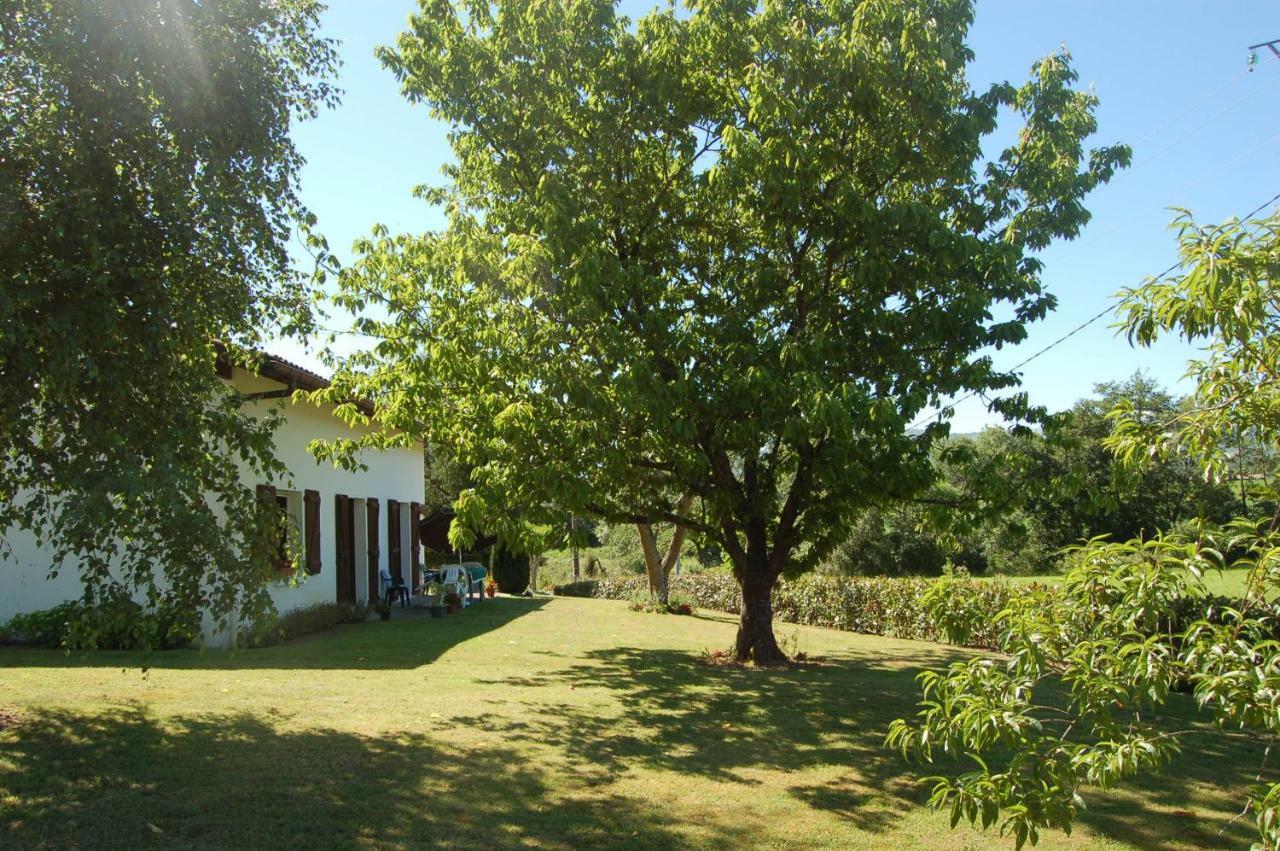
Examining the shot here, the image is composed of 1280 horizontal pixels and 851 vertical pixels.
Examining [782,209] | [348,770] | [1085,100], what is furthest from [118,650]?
[1085,100]

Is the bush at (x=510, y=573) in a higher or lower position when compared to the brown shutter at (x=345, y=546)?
lower

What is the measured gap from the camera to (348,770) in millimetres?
6332

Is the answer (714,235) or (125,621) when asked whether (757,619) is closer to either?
(714,235)

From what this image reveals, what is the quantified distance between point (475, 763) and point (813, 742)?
10.2 feet

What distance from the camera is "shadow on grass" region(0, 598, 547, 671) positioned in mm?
10461

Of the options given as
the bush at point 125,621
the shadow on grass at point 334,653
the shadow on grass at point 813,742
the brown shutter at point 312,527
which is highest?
the brown shutter at point 312,527

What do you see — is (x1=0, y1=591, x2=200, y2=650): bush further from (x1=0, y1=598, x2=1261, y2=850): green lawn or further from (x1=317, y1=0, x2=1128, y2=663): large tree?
(x1=317, y1=0, x2=1128, y2=663): large tree

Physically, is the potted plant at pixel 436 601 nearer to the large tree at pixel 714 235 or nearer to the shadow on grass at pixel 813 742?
the shadow on grass at pixel 813 742

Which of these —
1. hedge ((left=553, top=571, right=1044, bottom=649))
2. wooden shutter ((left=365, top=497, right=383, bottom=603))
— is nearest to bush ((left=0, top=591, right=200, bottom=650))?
hedge ((left=553, top=571, right=1044, bottom=649))

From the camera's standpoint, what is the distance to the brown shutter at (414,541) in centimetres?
2264

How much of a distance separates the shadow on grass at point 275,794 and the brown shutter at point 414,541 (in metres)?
15.4

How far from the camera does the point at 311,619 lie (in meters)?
15.1

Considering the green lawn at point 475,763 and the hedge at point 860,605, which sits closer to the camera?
the green lawn at point 475,763

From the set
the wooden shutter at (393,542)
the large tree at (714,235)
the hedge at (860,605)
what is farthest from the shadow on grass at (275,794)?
the wooden shutter at (393,542)
